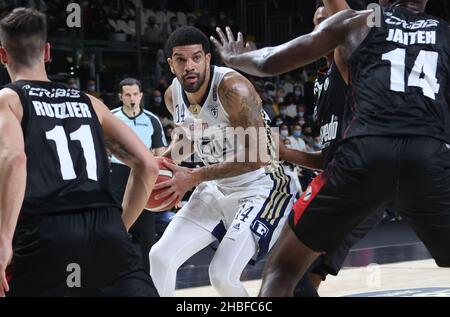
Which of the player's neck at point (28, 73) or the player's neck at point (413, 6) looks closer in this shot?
the player's neck at point (28, 73)

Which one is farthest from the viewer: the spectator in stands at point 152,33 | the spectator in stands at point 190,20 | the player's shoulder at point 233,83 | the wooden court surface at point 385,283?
the spectator in stands at point 190,20

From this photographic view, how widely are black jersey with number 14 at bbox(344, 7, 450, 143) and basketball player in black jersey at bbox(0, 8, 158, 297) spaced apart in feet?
3.71

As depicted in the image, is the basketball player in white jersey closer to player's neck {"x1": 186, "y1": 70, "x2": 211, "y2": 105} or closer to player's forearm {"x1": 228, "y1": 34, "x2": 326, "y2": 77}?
player's neck {"x1": 186, "y1": 70, "x2": 211, "y2": 105}

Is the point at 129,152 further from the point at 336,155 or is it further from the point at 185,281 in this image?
the point at 185,281

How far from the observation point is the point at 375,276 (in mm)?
7863

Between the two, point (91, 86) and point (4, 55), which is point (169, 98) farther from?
point (91, 86)

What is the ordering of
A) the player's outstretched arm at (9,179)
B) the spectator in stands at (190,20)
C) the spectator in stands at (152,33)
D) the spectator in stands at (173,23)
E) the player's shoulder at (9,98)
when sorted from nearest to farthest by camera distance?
the player's outstretched arm at (9,179) → the player's shoulder at (9,98) → the spectator in stands at (152,33) → the spectator in stands at (173,23) → the spectator in stands at (190,20)

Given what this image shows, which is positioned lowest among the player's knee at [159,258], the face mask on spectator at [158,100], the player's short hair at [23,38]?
the player's knee at [159,258]

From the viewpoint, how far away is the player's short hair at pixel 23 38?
335 cm

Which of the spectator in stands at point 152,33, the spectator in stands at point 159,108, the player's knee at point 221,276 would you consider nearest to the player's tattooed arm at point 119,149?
the player's knee at point 221,276

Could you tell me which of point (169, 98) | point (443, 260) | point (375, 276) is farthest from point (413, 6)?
point (375, 276)

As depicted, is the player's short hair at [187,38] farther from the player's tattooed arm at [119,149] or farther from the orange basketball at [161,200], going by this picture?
the player's tattooed arm at [119,149]

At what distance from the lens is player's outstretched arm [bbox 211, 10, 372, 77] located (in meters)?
3.63

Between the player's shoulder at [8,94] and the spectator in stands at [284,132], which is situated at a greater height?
the player's shoulder at [8,94]
